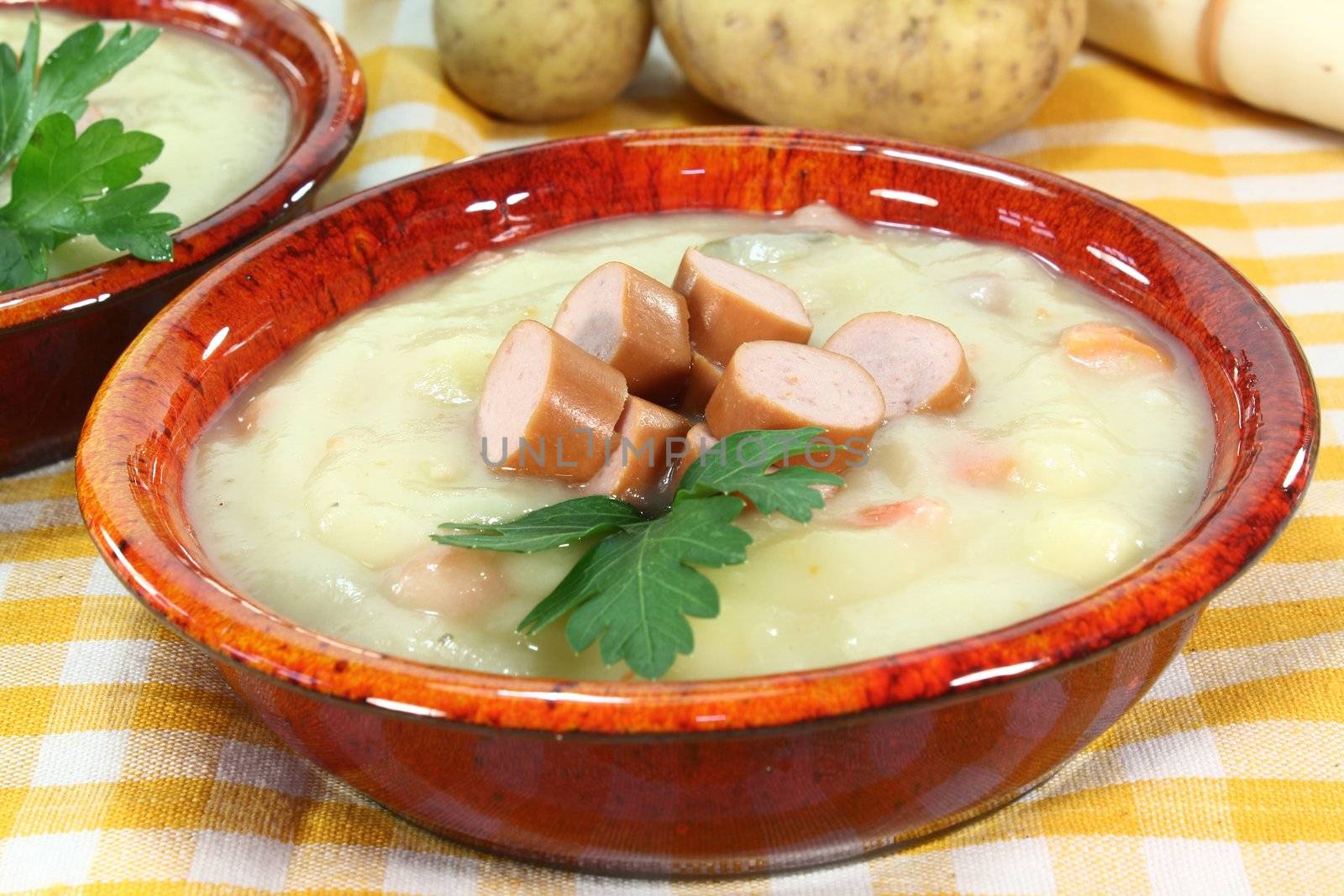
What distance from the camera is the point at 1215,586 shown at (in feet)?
5.78

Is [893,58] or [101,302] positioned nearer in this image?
[101,302]

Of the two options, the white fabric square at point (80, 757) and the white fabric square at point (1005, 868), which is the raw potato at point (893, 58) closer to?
the white fabric square at point (1005, 868)

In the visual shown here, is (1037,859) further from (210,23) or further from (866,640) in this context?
(210,23)

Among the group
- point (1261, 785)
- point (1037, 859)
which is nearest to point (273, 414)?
point (1037, 859)

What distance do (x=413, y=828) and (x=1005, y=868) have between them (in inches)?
34.3

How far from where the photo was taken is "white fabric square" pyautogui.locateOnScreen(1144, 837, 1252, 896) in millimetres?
2006

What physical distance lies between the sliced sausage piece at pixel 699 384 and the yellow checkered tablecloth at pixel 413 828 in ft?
2.54

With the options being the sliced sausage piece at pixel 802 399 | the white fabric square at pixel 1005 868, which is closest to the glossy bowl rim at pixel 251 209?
the sliced sausage piece at pixel 802 399

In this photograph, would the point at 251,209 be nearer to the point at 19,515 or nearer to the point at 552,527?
the point at 19,515

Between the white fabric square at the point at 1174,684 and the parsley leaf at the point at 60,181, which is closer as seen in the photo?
the white fabric square at the point at 1174,684

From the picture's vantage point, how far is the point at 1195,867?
204cm

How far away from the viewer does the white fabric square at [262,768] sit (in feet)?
7.34

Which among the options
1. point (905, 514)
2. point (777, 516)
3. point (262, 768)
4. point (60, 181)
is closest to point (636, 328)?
point (777, 516)

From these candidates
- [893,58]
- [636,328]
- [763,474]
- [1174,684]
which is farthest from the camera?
[893,58]
